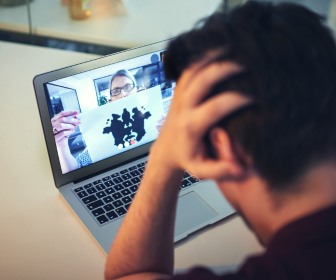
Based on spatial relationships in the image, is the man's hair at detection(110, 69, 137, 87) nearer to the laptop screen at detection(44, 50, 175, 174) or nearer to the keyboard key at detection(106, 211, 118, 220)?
the laptop screen at detection(44, 50, 175, 174)

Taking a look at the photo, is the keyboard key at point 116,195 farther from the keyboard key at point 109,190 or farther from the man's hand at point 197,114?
the man's hand at point 197,114

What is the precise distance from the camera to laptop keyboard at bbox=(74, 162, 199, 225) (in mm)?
913

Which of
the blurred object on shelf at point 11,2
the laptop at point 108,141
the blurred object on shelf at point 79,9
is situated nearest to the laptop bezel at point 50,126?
the laptop at point 108,141

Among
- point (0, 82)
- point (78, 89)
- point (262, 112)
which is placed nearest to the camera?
Answer: point (262, 112)

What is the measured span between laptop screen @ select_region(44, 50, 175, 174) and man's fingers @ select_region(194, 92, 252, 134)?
371 mm

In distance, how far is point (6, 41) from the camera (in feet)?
5.48

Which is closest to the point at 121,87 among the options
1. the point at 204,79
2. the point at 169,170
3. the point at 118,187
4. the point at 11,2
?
the point at 118,187

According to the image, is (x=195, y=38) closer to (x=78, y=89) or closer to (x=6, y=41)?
(x=78, y=89)

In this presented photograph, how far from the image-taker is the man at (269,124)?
1.75 ft

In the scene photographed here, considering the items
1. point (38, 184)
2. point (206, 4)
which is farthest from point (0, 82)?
point (206, 4)

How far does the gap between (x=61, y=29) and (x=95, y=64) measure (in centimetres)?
82

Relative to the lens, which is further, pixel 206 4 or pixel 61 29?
pixel 206 4

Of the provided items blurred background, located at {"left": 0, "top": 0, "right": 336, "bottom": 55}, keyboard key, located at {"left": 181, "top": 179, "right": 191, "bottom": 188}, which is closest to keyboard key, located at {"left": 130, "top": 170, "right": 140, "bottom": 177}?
keyboard key, located at {"left": 181, "top": 179, "right": 191, "bottom": 188}

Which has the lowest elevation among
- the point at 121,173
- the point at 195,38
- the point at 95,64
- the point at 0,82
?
the point at 121,173
